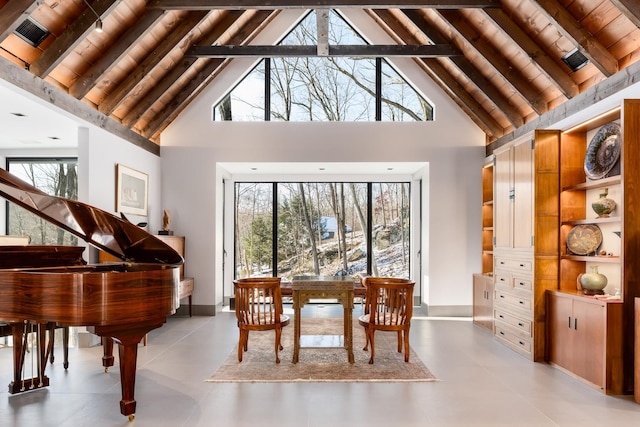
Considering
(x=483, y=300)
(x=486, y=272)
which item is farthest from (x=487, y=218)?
(x=483, y=300)

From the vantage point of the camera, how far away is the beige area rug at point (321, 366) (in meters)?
4.03

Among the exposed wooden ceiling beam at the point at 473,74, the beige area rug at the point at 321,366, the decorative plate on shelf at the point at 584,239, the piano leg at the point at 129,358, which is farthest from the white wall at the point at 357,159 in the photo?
the piano leg at the point at 129,358

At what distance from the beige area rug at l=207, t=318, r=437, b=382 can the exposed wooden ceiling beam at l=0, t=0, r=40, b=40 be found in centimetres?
355

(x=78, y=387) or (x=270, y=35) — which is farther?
(x=270, y=35)

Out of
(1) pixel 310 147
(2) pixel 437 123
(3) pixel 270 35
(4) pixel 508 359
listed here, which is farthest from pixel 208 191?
(4) pixel 508 359

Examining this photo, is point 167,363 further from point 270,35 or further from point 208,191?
point 270,35

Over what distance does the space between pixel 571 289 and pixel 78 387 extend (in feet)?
16.5

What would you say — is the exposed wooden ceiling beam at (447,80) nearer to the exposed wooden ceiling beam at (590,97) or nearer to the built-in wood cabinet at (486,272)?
the built-in wood cabinet at (486,272)

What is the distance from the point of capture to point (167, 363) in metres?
4.53

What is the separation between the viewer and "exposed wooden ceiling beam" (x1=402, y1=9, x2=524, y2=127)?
6.17 m

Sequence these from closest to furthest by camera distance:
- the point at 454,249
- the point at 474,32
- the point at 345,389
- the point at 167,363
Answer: the point at 345,389 → the point at 167,363 → the point at 474,32 → the point at 454,249

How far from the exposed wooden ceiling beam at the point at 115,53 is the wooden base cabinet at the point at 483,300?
5.50 metres

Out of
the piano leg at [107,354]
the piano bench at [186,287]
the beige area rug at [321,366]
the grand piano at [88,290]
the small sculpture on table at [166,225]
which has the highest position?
the small sculpture on table at [166,225]

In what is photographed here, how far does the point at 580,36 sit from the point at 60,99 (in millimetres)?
5515
